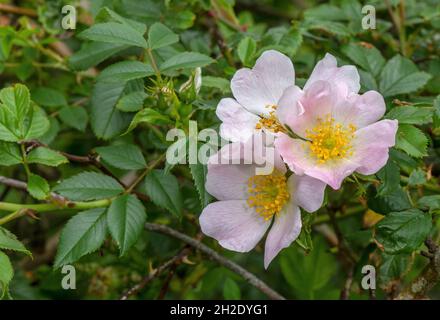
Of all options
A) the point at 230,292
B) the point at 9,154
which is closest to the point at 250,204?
the point at 9,154

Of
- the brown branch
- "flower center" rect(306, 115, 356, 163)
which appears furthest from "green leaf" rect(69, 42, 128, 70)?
the brown branch

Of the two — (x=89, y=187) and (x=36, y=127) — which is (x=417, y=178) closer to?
(x=89, y=187)

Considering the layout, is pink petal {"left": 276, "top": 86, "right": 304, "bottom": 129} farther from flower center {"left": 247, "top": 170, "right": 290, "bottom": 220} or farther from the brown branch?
the brown branch

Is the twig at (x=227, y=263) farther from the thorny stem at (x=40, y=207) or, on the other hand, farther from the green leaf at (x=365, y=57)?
the green leaf at (x=365, y=57)

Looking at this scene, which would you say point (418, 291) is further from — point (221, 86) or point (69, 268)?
point (69, 268)

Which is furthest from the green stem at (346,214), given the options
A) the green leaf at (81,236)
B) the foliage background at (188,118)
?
the green leaf at (81,236)

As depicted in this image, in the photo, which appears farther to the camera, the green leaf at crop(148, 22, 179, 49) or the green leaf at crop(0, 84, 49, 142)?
the green leaf at crop(148, 22, 179, 49)

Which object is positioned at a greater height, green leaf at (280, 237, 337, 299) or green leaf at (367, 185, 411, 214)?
green leaf at (367, 185, 411, 214)
